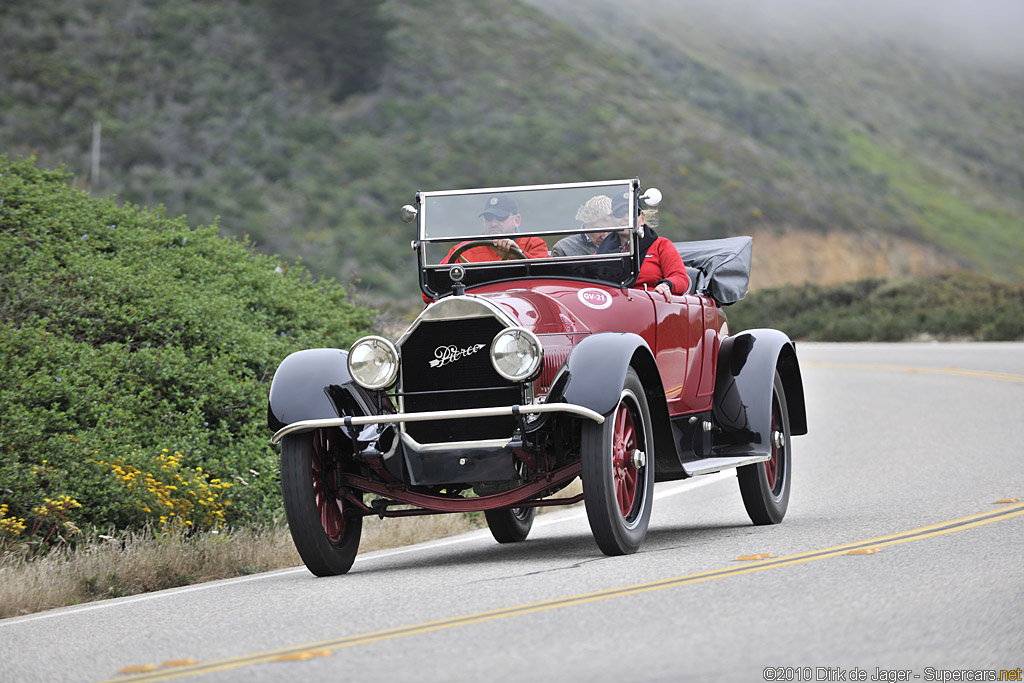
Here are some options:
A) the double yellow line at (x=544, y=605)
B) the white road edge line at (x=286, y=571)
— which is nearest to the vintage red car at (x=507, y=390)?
the white road edge line at (x=286, y=571)

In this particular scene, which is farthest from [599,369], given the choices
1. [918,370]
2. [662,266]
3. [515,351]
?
[918,370]

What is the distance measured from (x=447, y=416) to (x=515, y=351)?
0.52 m

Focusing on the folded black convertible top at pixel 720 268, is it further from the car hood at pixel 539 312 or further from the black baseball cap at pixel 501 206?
the car hood at pixel 539 312

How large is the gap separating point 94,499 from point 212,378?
2.42 metres

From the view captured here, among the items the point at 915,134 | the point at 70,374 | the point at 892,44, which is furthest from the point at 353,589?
the point at 892,44

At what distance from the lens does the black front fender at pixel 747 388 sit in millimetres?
9367

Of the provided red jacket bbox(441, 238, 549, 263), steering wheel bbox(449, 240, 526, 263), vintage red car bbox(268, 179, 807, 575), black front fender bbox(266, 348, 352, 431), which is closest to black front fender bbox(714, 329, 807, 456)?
vintage red car bbox(268, 179, 807, 575)

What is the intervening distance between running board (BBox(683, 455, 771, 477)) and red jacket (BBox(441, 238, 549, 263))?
1668 mm

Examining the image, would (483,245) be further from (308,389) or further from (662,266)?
(308,389)

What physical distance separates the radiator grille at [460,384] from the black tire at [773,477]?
228 cm

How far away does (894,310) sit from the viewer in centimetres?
3738

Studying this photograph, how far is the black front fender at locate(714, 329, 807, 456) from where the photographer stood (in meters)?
9.37

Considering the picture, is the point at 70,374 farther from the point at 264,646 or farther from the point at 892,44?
the point at 892,44

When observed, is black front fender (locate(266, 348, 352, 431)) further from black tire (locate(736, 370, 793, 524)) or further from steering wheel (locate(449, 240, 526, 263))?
black tire (locate(736, 370, 793, 524))
